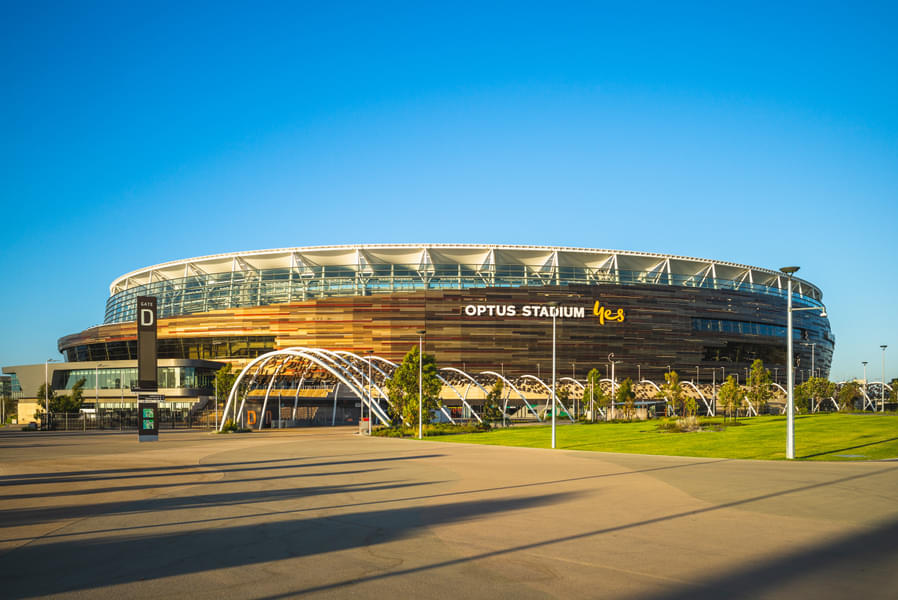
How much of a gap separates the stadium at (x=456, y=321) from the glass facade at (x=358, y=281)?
205 mm

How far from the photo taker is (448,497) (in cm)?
1638

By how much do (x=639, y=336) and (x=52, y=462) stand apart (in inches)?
3306

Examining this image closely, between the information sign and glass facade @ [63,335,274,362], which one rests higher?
glass facade @ [63,335,274,362]

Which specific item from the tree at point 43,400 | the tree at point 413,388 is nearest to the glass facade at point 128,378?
the tree at point 43,400

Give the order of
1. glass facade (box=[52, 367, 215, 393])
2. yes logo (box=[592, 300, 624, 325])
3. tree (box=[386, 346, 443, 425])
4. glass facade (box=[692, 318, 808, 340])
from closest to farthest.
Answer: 1. tree (box=[386, 346, 443, 425])
2. glass facade (box=[52, 367, 215, 393])
3. yes logo (box=[592, 300, 624, 325])
4. glass facade (box=[692, 318, 808, 340])

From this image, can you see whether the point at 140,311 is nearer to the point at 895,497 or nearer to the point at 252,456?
the point at 252,456

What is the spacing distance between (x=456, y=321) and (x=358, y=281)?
15.4 metres

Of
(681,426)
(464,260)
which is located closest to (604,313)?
(464,260)

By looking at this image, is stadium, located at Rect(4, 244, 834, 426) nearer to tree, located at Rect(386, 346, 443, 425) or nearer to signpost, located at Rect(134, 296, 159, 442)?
tree, located at Rect(386, 346, 443, 425)

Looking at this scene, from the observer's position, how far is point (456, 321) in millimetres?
94625

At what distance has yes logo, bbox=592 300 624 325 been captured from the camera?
320 ft

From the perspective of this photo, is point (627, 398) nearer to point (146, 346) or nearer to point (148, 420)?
point (148, 420)

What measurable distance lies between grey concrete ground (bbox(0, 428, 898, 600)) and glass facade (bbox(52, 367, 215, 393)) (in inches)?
2880

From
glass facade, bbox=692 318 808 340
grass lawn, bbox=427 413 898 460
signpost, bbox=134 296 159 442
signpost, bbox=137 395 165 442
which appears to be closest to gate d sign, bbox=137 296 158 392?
signpost, bbox=134 296 159 442
